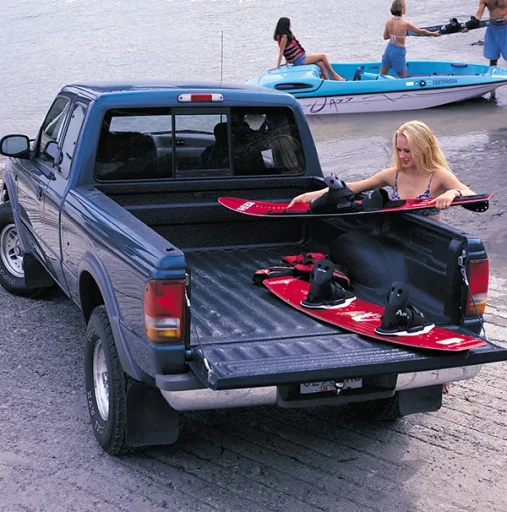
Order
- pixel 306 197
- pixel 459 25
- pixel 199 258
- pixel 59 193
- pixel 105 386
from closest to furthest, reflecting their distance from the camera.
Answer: pixel 105 386, pixel 59 193, pixel 306 197, pixel 199 258, pixel 459 25

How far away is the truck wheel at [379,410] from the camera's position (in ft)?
17.9

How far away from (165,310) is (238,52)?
24.3m

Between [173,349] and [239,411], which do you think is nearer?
[173,349]

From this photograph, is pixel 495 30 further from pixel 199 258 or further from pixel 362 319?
pixel 362 319

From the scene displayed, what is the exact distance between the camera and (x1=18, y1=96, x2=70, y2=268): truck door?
6.67 metres

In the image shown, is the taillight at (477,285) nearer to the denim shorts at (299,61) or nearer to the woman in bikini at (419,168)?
the woman in bikini at (419,168)

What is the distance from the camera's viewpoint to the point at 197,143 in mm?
6504

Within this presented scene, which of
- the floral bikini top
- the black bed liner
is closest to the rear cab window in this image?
the floral bikini top

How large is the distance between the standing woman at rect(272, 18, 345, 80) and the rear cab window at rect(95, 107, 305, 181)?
36.3 feet

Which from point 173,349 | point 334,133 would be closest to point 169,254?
point 173,349

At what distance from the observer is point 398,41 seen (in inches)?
685

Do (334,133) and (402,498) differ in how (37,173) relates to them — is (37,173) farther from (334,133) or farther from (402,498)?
(334,133)

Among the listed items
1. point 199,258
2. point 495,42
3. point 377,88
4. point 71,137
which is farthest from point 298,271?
point 495,42

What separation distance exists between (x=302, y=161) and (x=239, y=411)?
1995mm
